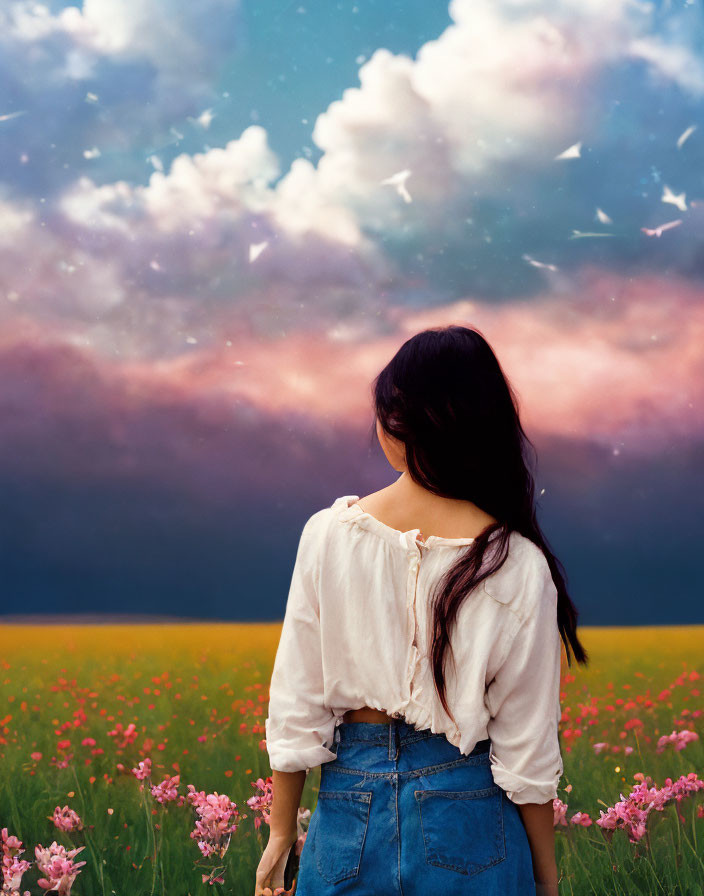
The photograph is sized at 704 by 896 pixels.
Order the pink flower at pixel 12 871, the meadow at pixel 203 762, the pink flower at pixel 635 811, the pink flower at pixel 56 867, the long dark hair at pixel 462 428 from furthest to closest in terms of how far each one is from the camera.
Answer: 1. the meadow at pixel 203 762
2. the pink flower at pixel 635 811
3. the pink flower at pixel 12 871
4. the pink flower at pixel 56 867
5. the long dark hair at pixel 462 428

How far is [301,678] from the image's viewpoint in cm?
162

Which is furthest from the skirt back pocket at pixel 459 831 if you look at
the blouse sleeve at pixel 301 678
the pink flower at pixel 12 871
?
the pink flower at pixel 12 871

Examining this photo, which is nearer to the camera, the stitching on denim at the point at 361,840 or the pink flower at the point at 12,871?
the stitching on denim at the point at 361,840

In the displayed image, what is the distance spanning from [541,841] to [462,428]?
74 cm

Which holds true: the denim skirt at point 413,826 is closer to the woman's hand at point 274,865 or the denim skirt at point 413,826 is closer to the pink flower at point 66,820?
the woman's hand at point 274,865

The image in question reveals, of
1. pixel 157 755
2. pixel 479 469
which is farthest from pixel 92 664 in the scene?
pixel 479 469

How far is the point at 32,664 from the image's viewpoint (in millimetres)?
4355

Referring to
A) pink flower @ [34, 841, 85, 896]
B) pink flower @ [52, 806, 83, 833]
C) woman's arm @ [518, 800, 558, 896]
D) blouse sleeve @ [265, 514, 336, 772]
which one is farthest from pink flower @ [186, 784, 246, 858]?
woman's arm @ [518, 800, 558, 896]

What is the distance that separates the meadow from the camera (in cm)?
293

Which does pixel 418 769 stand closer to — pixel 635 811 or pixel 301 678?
pixel 301 678

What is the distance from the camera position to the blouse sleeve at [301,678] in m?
1.59

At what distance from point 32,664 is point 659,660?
120 inches

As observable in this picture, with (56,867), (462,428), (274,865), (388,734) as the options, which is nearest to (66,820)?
(56,867)

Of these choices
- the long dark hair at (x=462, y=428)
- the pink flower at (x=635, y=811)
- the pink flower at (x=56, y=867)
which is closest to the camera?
the long dark hair at (x=462, y=428)
